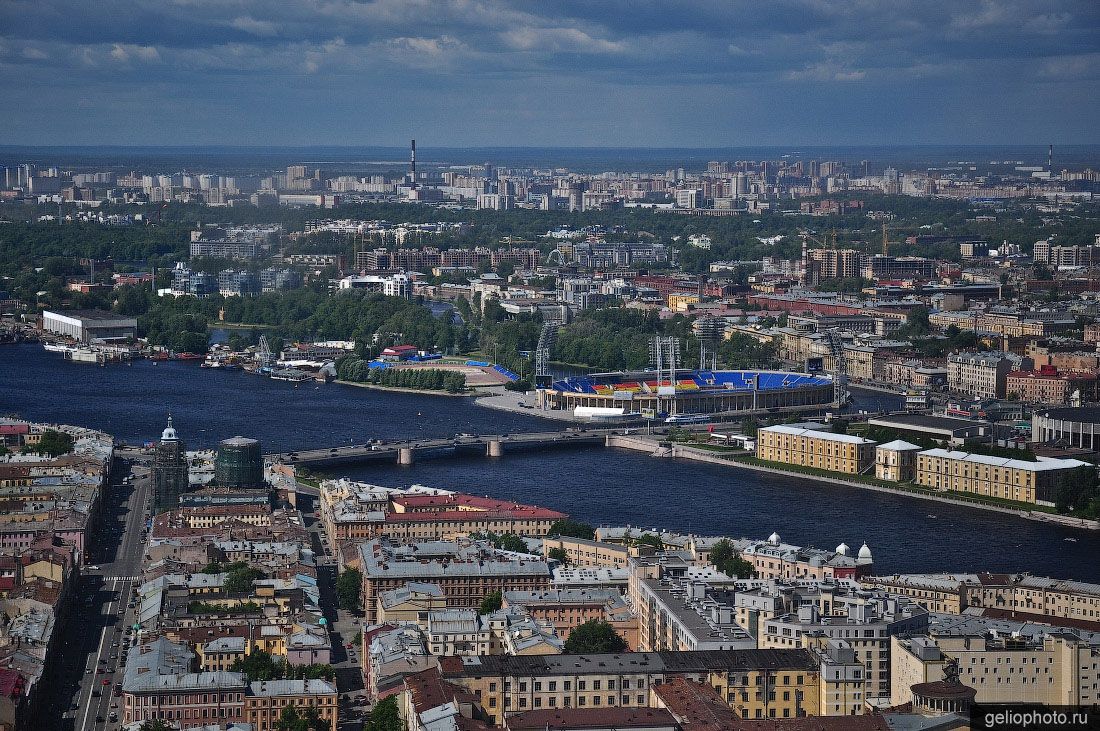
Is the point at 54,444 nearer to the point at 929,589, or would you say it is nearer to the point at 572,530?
the point at 572,530

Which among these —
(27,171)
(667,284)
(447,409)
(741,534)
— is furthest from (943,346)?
(27,171)

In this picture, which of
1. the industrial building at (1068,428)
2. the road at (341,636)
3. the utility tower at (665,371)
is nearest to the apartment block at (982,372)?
the utility tower at (665,371)

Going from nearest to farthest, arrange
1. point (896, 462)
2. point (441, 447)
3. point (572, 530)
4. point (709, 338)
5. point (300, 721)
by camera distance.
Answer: point (300, 721), point (572, 530), point (896, 462), point (441, 447), point (709, 338)

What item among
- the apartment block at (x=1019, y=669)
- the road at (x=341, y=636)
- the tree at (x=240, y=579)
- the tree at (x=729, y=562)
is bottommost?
the road at (x=341, y=636)

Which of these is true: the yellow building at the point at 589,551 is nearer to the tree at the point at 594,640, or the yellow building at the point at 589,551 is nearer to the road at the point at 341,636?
the road at the point at 341,636

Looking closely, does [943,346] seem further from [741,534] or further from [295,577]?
[295,577]

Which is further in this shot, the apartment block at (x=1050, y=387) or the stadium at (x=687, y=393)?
the apartment block at (x=1050, y=387)

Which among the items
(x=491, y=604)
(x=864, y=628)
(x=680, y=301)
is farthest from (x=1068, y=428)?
(x=680, y=301)
